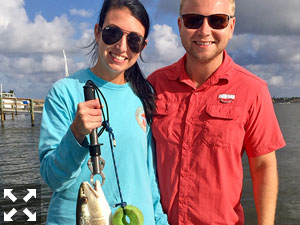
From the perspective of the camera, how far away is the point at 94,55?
3564 mm

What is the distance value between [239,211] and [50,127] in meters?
2.31

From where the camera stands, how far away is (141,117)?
11.1 ft

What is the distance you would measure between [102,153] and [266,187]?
1922 millimetres

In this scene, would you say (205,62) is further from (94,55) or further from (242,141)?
(94,55)

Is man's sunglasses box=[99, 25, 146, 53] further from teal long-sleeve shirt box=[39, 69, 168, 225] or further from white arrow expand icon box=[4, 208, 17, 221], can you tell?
white arrow expand icon box=[4, 208, 17, 221]

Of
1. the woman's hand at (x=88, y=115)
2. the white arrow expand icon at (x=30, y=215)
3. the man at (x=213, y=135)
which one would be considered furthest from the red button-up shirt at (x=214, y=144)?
the white arrow expand icon at (x=30, y=215)

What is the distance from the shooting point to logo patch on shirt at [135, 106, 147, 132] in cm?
332

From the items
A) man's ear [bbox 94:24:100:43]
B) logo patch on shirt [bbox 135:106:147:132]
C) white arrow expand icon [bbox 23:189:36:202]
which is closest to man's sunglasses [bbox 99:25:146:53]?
man's ear [bbox 94:24:100:43]

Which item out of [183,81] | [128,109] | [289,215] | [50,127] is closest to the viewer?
[50,127]

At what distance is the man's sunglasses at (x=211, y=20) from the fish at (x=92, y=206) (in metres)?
2.21

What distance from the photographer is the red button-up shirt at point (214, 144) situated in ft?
11.5

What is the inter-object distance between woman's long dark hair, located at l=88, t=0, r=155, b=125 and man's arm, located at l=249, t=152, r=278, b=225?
1336mm

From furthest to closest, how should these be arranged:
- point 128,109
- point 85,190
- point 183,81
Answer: point 183,81 < point 128,109 < point 85,190

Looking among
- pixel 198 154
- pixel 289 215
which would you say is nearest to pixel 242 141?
pixel 198 154
